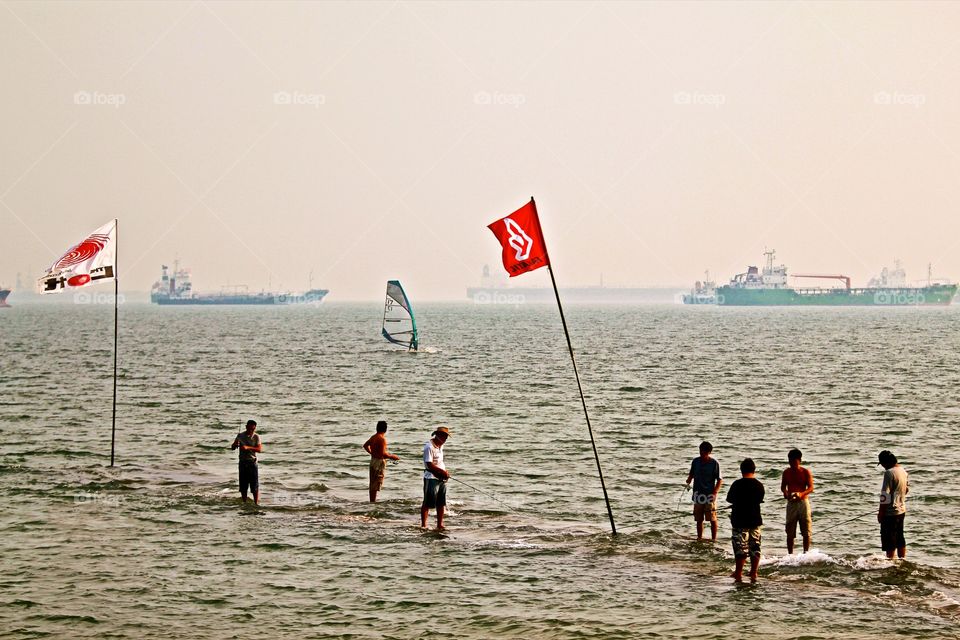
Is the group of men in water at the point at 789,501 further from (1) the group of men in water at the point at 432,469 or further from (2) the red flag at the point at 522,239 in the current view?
(1) the group of men in water at the point at 432,469

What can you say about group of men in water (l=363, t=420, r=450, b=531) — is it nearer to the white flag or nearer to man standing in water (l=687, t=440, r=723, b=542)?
man standing in water (l=687, t=440, r=723, b=542)

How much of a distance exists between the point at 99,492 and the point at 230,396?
24083 mm

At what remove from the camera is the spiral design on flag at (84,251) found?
22.5m

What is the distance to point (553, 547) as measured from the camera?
17.9 metres

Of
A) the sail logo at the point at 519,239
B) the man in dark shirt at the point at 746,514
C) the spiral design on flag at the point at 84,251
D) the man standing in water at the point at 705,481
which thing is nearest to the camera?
the man in dark shirt at the point at 746,514

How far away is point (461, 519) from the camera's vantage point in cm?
2030

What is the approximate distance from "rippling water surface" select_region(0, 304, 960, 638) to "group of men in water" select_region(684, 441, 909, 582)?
0.55 m

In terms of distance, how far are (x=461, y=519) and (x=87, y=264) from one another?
1026 cm

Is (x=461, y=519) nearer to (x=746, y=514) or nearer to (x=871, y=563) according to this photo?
(x=746, y=514)

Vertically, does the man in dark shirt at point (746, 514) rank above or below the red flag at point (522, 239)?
below

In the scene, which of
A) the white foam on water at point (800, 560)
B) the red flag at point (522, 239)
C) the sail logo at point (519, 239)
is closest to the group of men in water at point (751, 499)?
the white foam on water at point (800, 560)

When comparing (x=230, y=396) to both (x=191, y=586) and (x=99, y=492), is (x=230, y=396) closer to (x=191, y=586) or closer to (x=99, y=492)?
A: (x=99, y=492)

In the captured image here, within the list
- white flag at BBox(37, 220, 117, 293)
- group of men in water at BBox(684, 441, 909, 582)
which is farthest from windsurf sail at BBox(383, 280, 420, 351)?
group of men in water at BBox(684, 441, 909, 582)

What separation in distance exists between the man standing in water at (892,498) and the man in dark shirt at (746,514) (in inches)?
76.5
